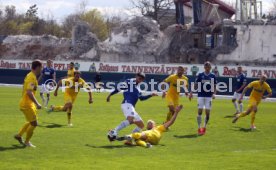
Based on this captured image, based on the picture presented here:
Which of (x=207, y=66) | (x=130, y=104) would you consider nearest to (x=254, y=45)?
(x=207, y=66)

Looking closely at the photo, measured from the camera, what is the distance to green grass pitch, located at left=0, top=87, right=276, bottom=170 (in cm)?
1345

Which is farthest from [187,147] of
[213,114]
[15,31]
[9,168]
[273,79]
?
[15,31]

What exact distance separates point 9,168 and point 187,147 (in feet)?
18.8

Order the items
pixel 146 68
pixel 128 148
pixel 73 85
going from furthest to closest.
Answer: pixel 146 68 < pixel 73 85 < pixel 128 148

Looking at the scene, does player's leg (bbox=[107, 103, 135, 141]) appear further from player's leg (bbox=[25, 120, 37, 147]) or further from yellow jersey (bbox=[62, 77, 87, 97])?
yellow jersey (bbox=[62, 77, 87, 97])

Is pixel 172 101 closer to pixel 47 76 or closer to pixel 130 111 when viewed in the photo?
pixel 130 111

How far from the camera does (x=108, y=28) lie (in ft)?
376

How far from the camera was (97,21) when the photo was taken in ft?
377

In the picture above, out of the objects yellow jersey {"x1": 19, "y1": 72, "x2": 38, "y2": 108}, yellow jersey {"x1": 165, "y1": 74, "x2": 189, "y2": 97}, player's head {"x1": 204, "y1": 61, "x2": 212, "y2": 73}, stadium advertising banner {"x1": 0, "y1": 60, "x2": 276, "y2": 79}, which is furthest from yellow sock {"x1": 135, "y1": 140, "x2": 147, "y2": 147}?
stadium advertising banner {"x1": 0, "y1": 60, "x2": 276, "y2": 79}

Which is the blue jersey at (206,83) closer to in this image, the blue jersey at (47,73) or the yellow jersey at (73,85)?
the yellow jersey at (73,85)

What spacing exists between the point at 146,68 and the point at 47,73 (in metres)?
21.0

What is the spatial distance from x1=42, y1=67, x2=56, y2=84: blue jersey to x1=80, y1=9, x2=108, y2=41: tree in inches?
3165

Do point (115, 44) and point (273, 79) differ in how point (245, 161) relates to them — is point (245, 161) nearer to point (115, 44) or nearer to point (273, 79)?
point (273, 79)

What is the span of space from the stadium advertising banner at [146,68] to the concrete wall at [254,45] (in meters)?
11.0
